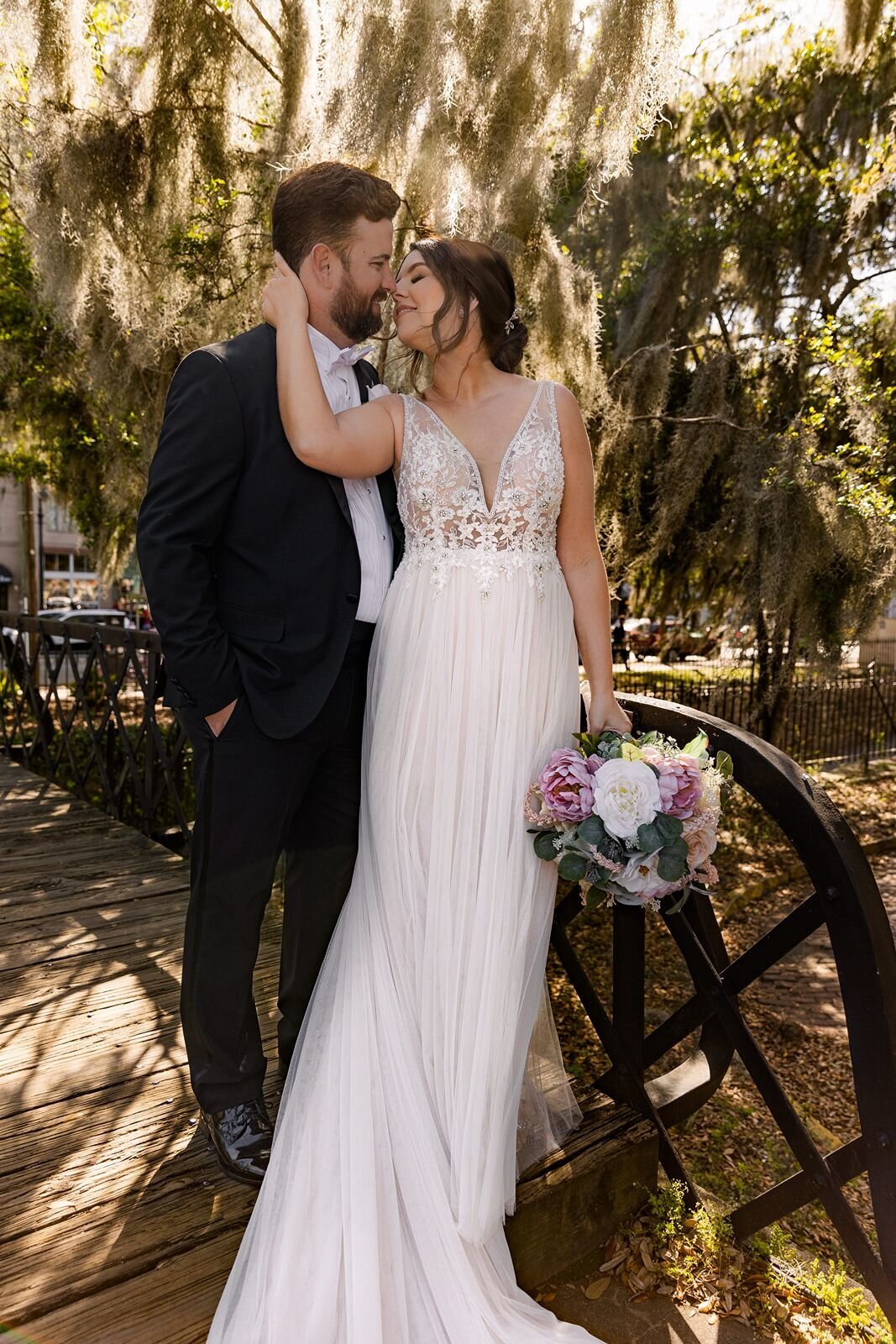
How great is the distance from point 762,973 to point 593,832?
561 mm

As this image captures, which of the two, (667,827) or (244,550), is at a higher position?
(244,550)

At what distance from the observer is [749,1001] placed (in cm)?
553

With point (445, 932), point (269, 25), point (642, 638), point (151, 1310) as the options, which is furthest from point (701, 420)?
point (642, 638)

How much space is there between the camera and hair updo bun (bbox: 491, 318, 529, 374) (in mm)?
2078

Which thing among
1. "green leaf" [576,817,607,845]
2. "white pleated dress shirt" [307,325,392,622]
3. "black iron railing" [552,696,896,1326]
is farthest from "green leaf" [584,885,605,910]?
"white pleated dress shirt" [307,325,392,622]

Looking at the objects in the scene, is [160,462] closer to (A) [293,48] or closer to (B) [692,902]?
(B) [692,902]

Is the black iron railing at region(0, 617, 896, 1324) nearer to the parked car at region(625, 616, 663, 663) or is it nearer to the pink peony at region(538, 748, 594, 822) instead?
the pink peony at region(538, 748, 594, 822)

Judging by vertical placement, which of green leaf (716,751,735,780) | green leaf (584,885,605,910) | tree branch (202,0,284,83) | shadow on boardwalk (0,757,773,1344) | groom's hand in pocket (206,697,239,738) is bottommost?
shadow on boardwalk (0,757,773,1344)

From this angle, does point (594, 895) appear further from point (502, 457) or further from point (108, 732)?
point (108, 732)

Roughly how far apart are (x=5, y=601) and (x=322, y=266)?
120ft

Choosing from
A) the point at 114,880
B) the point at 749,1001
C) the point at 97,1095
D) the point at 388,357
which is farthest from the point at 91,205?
the point at 749,1001

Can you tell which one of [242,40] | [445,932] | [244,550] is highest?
[242,40]

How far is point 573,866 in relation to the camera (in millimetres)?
1799

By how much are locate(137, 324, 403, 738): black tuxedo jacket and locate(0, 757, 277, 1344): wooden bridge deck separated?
954 millimetres
